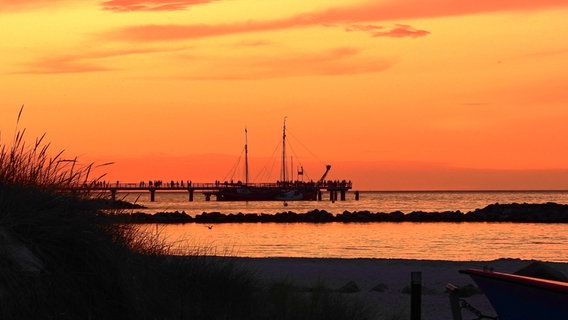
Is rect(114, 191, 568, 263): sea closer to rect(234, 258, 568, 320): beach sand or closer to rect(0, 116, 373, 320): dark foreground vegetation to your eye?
rect(234, 258, 568, 320): beach sand

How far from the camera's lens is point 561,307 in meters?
11.2

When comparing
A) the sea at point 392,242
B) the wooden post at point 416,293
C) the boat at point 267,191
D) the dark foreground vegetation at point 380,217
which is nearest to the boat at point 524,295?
the wooden post at point 416,293

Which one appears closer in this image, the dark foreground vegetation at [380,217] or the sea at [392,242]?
the sea at [392,242]

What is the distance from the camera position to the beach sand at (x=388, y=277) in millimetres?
18953

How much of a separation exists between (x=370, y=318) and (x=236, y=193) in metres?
139

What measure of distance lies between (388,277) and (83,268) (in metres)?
16.4

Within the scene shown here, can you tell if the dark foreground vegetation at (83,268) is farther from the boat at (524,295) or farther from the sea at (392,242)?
the sea at (392,242)

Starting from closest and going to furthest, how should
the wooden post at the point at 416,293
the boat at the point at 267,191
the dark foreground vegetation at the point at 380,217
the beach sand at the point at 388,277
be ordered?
the wooden post at the point at 416,293, the beach sand at the point at 388,277, the dark foreground vegetation at the point at 380,217, the boat at the point at 267,191

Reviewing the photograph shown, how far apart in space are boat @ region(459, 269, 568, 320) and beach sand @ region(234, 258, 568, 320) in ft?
6.70

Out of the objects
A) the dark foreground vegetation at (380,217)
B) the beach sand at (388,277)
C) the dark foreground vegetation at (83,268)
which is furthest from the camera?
the dark foreground vegetation at (380,217)

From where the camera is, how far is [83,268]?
423 inches

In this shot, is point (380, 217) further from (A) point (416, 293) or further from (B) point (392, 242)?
(A) point (416, 293)

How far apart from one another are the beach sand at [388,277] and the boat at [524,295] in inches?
80.4

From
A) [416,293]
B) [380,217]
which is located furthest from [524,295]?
[380,217]
